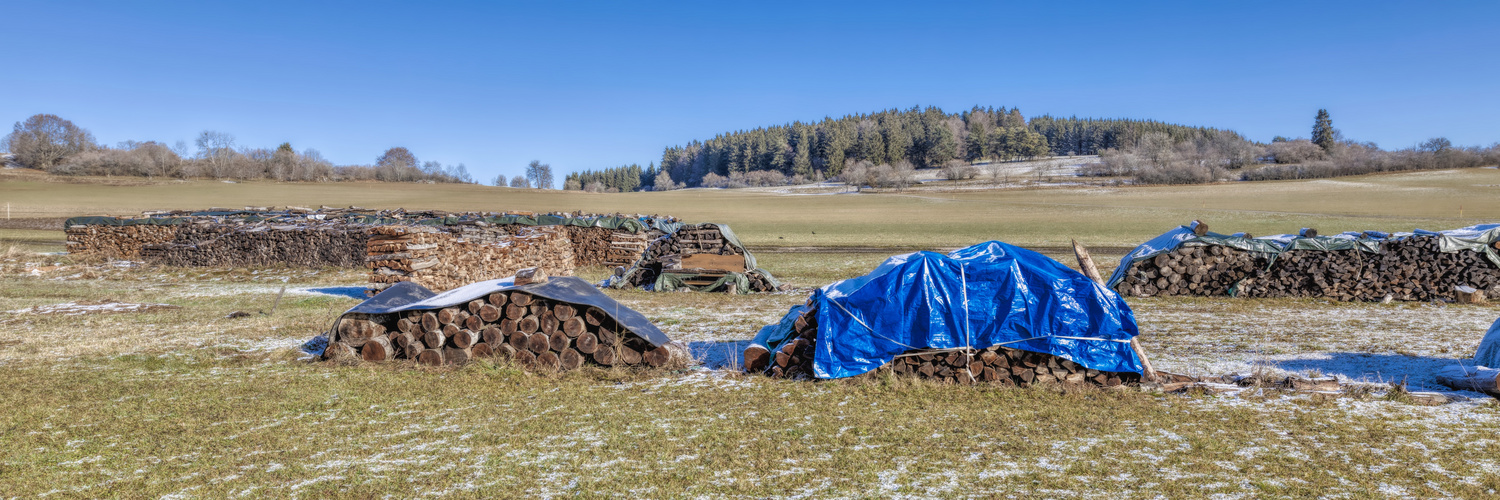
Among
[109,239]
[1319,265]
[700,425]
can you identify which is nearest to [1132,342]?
A: [700,425]

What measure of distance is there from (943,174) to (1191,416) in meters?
125

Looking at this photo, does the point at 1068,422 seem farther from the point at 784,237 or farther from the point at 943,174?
the point at 943,174

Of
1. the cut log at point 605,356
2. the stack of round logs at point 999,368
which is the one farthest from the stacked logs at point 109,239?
the stack of round logs at point 999,368

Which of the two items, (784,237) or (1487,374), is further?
(784,237)

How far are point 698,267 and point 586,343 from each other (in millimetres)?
9623

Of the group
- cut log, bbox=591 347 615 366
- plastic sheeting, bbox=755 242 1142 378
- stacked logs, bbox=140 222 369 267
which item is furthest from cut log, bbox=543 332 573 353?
stacked logs, bbox=140 222 369 267

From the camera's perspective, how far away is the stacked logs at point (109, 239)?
25.6 metres

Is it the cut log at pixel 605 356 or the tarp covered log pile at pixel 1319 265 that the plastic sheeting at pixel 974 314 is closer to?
the cut log at pixel 605 356

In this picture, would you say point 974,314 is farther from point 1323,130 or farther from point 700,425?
point 1323,130

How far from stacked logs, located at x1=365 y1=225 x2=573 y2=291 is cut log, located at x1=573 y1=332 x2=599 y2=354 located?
996cm

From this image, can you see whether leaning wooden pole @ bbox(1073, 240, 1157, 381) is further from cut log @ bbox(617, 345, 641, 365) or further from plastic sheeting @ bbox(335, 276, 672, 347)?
cut log @ bbox(617, 345, 641, 365)

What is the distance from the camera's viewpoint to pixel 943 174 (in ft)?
417

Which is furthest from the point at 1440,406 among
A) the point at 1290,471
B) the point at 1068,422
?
the point at 1068,422

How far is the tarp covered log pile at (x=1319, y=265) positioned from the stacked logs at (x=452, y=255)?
1490cm
